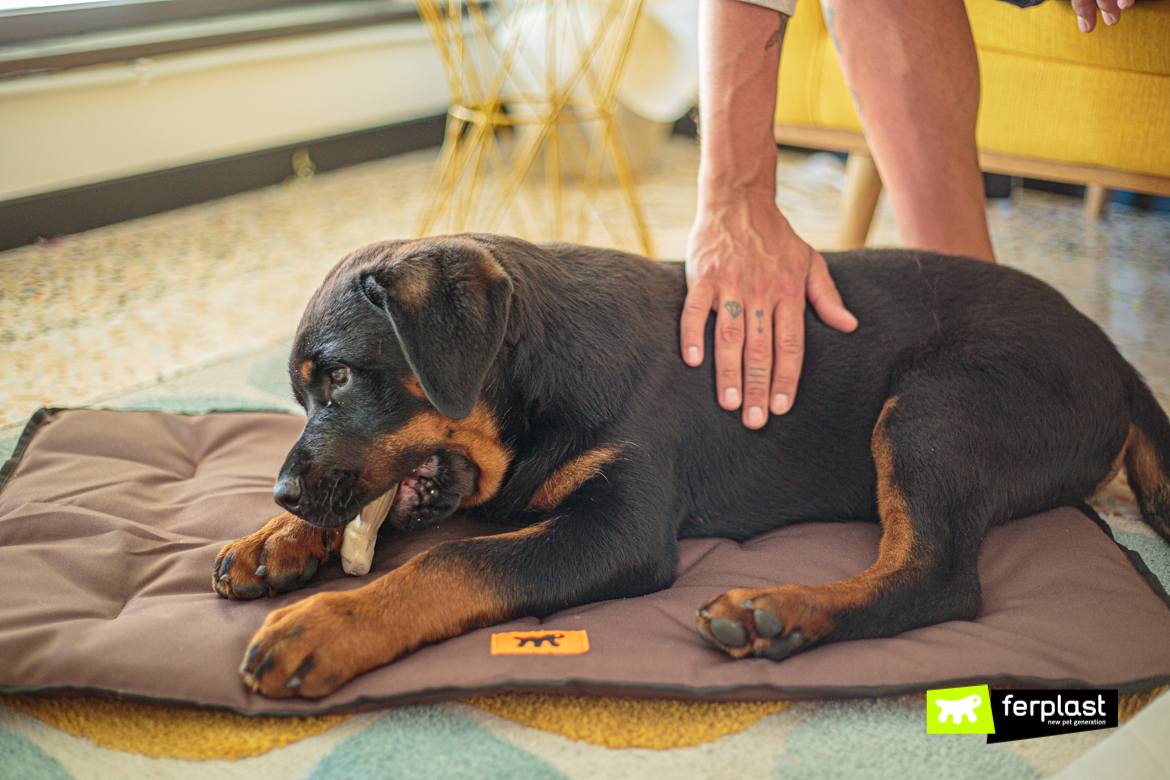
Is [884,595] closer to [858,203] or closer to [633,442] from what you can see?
[633,442]

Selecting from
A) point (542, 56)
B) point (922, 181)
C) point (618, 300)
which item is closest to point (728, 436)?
point (618, 300)

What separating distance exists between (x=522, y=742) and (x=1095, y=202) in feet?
16.9

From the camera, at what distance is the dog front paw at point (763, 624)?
5.37ft

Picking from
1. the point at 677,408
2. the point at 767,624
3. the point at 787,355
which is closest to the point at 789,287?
the point at 787,355

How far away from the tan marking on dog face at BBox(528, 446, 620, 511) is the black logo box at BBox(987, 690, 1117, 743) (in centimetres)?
86

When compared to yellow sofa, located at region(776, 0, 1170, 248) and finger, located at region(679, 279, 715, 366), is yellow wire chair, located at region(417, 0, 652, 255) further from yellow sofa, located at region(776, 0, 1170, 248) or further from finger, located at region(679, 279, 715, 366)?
finger, located at region(679, 279, 715, 366)

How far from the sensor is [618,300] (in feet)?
6.70

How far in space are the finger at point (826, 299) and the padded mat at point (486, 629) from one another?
0.49 m

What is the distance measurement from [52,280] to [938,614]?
13.3ft

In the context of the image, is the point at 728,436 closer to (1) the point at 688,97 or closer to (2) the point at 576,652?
(2) the point at 576,652

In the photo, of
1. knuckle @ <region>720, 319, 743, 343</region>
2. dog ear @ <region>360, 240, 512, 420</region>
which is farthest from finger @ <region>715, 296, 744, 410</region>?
dog ear @ <region>360, 240, 512, 420</region>

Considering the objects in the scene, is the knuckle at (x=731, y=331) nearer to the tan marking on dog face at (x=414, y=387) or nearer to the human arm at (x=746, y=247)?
the human arm at (x=746, y=247)

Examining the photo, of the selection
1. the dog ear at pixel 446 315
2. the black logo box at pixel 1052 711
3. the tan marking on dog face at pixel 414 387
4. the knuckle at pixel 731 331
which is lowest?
the black logo box at pixel 1052 711

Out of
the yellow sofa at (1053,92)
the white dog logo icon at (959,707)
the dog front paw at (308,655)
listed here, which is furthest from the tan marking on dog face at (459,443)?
the yellow sofa at (1053,92)
